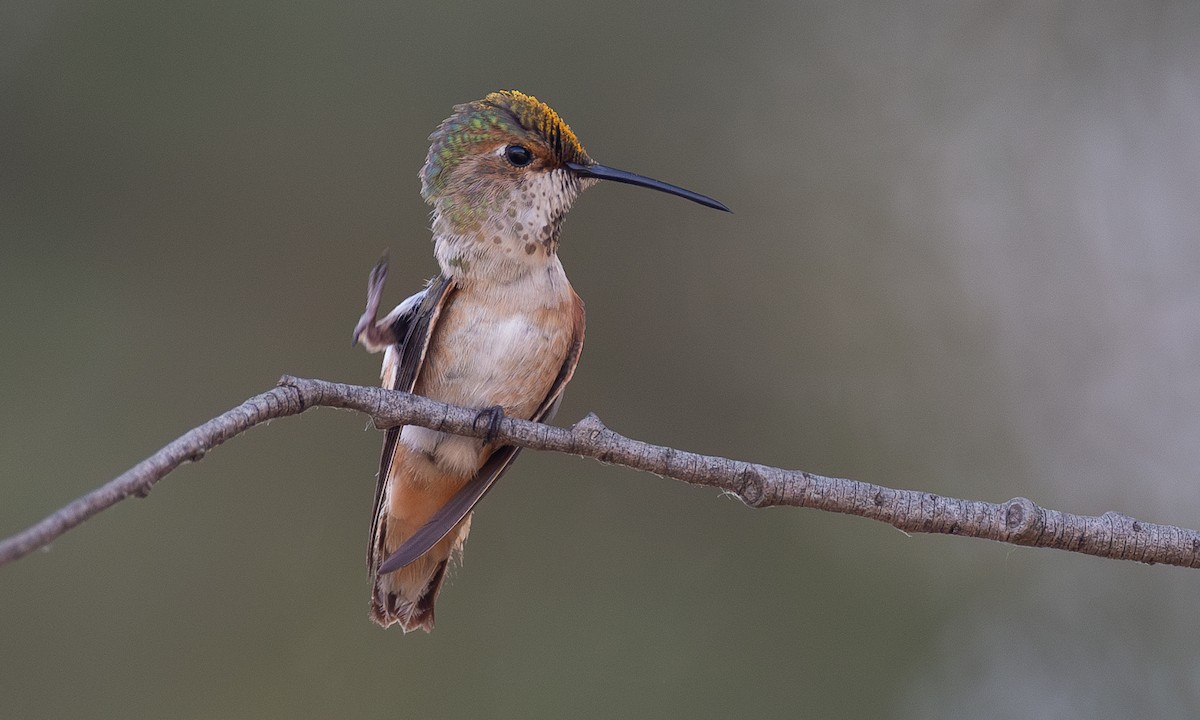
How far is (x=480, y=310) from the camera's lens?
3395 millimetres

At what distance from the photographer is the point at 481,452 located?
3.55 metres

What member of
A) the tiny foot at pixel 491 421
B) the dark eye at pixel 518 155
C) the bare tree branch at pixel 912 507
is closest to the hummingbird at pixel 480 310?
the dark eye at pixel 518 155

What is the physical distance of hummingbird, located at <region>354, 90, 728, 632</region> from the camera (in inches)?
133

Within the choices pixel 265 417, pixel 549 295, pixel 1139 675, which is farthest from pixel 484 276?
pixel 1139 675

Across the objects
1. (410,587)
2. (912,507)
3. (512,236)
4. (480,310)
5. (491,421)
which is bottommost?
(410,587)

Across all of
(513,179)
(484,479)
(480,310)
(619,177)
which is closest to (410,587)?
(484,479)

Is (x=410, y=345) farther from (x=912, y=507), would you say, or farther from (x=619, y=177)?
(x=912, y=507)

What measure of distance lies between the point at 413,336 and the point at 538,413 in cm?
48

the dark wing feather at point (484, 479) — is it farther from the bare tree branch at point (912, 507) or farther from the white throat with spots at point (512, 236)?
the bare tree branch at point (912, 507)

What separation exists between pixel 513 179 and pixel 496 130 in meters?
0.17

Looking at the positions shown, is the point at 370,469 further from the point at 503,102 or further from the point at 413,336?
the point at 503,102

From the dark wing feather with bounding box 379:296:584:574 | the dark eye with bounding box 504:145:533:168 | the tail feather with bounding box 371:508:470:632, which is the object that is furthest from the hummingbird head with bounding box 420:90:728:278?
the tail feather with bounding box 371:508:470:632

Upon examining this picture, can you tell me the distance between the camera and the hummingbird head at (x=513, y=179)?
3.38m

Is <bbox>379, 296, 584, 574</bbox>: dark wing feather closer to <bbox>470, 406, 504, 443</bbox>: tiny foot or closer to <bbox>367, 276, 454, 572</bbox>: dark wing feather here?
<bbox>367, 276, 454, 572</bbox>: dark wing feather
